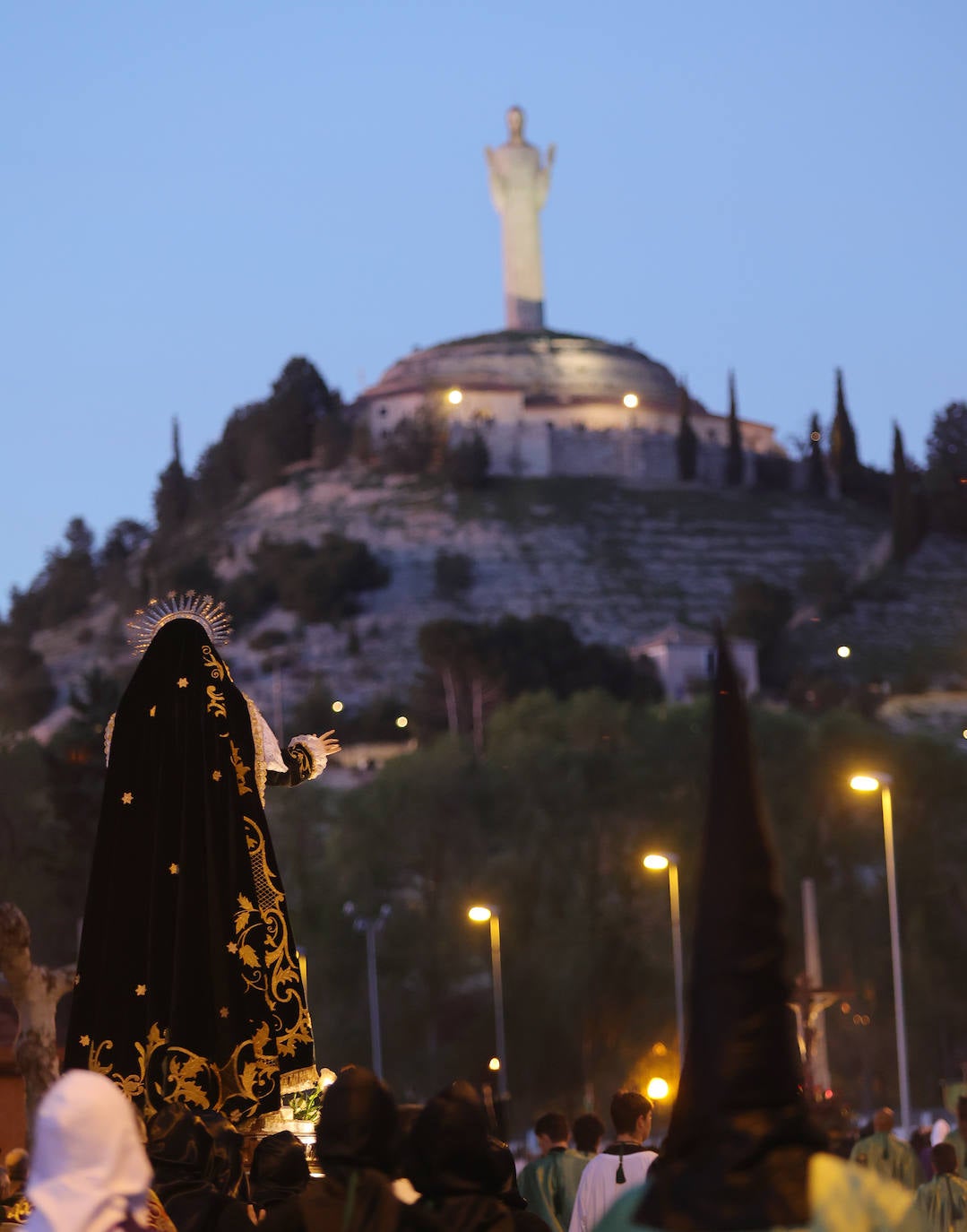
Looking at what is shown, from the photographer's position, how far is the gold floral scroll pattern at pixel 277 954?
8039 millimetres

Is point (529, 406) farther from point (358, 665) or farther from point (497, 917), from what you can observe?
point (497, 917)

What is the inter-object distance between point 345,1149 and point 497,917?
50.6 metres

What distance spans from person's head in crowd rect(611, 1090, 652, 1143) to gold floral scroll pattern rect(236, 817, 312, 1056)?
1115 millimetres

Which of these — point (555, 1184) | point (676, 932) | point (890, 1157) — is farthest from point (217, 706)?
point (676, 932)

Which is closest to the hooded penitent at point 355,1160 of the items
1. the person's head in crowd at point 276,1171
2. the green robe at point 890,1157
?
the person's head in crowd at point 276,1171

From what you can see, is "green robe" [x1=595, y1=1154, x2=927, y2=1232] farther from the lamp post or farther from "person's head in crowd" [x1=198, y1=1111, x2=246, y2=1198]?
the lamp post

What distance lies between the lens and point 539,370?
119312mm

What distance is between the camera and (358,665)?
97188mm

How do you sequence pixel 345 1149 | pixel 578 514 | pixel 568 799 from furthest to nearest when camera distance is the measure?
1. pixel 578 514
2. pixel 568 799
3. pixel 345 1149

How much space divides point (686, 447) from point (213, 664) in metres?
105

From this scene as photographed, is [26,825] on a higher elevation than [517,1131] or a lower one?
higher

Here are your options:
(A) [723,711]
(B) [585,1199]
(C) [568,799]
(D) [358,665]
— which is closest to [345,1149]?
(A) [723,711]

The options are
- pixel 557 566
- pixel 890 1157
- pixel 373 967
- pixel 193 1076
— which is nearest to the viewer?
pixel 193 1076

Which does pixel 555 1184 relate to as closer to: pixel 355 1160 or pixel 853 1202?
pixel 355 1160
